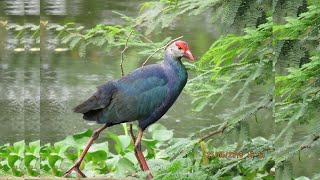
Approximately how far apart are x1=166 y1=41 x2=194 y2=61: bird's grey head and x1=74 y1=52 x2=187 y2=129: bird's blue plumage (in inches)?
0.7

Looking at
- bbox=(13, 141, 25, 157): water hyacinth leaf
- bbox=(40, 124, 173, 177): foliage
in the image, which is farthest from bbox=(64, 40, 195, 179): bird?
bbox=(13, 141, 25, 157): water hyacinth leaf

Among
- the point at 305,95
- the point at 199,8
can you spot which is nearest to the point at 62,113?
the point at 199,8

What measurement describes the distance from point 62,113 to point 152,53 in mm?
441

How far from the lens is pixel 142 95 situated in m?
3.00

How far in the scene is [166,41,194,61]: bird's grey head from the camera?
9.75 feet

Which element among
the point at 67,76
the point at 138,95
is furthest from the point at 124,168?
the point at 67,76

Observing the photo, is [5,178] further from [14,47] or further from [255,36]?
[255,36]

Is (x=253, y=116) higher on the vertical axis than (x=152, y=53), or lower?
lower

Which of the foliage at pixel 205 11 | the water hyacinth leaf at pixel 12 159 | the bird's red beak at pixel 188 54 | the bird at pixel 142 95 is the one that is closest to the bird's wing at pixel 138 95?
the bird at pixel 142 95

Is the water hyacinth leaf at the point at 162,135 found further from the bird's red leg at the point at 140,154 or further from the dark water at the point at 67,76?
the bird's red leg at the point at 140,154

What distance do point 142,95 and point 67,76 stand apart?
0.36m

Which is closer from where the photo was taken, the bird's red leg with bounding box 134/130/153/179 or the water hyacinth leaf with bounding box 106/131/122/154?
the bird's red leg with bounding box 134/130/153/179

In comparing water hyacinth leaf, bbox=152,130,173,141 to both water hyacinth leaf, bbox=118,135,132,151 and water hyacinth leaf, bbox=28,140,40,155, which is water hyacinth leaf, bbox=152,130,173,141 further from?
water hyacinth leaf, bbox=28,140,40,155

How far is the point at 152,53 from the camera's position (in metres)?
3.10
